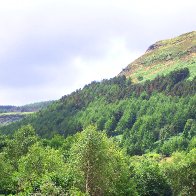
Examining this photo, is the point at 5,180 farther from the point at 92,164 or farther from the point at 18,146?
the point at 18,146

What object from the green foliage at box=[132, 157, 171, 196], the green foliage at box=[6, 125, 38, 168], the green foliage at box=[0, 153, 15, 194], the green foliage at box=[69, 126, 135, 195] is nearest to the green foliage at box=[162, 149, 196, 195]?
the green foliage at box=[132, 157, 171, 196]

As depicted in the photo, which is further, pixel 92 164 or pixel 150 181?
pixel 150 181

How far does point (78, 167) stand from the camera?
2564 inches

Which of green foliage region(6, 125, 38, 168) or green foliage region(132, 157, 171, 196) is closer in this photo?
green foliage region(132, 157, 171, 196)

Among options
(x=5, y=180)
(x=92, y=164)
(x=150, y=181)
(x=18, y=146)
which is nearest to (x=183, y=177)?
(x=150, y=181)

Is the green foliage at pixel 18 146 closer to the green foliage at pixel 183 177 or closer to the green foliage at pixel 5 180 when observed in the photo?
the green foliage at pixel 5 180

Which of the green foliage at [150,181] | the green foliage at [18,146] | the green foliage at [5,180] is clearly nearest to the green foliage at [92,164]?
the green foliage at [5,180]

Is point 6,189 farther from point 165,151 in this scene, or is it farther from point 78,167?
point 165,151

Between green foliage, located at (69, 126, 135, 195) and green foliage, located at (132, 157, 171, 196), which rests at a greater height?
green foliage, located at (69, 126, 135, 195)

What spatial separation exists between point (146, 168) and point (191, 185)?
1110 centimetres

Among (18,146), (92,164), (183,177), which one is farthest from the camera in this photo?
(18,146)

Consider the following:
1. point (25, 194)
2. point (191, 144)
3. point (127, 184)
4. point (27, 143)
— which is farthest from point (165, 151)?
point (25, 194)

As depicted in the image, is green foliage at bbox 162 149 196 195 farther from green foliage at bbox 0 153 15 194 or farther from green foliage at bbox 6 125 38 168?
green foliage at bbox 6 125 38 168

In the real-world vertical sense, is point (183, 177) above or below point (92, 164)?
below
